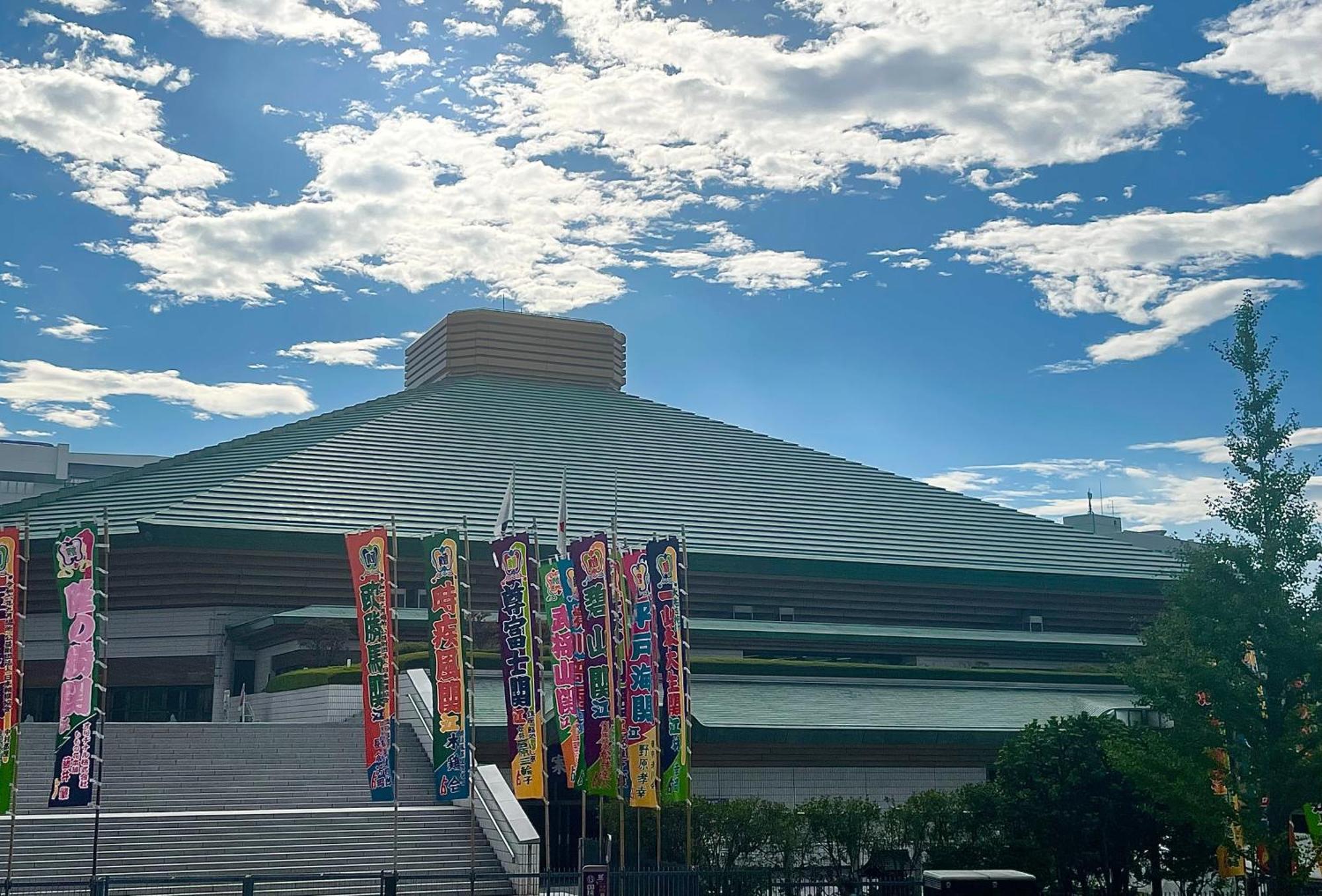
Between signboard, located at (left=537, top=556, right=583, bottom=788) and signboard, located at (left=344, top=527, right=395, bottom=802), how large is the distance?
9.35ft

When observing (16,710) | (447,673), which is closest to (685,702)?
(447,673)

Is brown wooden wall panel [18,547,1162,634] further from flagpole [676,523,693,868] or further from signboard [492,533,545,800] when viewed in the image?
flagpole [676,523,693,868]

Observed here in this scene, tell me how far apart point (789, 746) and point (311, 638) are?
1190 cm

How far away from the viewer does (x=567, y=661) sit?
2303cm

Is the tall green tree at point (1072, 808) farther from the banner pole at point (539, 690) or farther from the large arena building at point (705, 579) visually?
the banner pole at point (539, 690)

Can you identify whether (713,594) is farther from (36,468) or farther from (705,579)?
(36,468)

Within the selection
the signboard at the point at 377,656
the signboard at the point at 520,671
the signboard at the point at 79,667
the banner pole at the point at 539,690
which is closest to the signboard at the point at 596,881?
the banner pole at the point at 539,690

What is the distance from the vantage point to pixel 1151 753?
22172mm

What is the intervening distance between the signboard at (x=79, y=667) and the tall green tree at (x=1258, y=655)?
1709cm

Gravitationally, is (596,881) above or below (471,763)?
below

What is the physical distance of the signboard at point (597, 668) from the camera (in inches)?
887

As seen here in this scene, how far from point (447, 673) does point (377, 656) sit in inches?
45.1

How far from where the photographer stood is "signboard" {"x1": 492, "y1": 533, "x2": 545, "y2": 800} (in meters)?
22.4

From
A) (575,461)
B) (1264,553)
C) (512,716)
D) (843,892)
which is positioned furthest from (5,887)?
(575,461)
